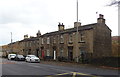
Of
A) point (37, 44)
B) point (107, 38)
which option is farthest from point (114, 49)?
point (37, 44)

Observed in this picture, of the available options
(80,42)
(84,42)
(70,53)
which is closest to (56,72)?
(84,42)

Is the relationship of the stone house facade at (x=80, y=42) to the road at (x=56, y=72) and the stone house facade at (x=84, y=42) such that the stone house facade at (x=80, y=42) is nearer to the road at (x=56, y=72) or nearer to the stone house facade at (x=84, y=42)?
the stone house facade at (x=84, y=42)

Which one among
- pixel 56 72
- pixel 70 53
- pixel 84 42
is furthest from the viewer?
pixel 70 53

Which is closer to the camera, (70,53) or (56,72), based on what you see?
(56,72)

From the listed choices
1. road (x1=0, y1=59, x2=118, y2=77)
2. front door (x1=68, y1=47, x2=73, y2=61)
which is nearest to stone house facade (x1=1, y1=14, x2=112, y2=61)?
front door (x1=68, y1=47, x2=73, y2=61)

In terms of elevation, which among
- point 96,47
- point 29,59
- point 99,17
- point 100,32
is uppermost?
point 99,17

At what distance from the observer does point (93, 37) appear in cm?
3434

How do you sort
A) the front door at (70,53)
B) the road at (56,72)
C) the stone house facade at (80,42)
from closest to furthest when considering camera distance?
1. the road at (56,72)
2. the stone house facade at (80,42)
3. the front door at (70,53)

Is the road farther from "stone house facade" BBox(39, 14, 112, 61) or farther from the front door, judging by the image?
the front door

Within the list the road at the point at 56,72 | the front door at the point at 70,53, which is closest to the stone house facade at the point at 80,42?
the front door at the point at 70,53

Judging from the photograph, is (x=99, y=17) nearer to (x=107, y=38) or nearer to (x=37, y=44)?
(x=107, y=38)

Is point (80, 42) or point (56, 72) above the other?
point (80, 42)

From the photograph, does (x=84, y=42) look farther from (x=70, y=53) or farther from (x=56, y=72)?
(x=56, y=72)

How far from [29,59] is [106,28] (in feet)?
54.7
